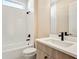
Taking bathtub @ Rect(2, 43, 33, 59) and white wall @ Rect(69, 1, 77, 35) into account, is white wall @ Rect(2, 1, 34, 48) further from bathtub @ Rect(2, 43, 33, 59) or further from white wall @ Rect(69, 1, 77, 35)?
white wall @ Rect(69, 1, 77, 35)

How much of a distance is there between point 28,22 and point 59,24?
1.47m

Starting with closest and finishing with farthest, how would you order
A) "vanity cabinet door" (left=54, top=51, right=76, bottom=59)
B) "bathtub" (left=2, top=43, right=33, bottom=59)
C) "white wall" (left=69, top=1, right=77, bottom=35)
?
"vanity cabinet door" (left=54, top=51, right=76, bottom=59) → "white wall" (left=69, top=1, right=77, bottom=35) → "bathtub" (left=2, top=43, right=33, bottom=59)

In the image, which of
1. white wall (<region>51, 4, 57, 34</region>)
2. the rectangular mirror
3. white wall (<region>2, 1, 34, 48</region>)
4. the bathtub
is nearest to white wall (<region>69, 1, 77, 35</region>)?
the rectangular mirror

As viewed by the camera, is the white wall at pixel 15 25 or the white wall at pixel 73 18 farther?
the white wall at pixel 15 25

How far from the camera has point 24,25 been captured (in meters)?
3.18

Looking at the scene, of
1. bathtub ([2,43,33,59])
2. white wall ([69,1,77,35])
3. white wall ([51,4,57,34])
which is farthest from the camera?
bathtub ([2,43,33,59])

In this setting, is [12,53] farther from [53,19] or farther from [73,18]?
[73,18]

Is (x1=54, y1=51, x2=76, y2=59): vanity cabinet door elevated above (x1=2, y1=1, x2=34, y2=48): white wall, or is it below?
below

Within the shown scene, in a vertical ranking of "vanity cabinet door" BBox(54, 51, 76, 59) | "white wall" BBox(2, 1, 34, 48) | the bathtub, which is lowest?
the bathtub

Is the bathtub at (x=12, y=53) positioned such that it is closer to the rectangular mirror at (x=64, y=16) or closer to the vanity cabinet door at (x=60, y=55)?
the rectangular mirror at (x=64, y=16)

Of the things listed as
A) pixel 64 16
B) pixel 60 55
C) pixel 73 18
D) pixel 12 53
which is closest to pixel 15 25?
pixel 12 53

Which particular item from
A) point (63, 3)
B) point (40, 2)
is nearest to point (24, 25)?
point (40, 2)

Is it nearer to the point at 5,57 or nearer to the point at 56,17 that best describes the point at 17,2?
the point at 56,17

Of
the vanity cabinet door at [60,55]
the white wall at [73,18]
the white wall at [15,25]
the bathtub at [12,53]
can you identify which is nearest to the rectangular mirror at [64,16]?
the white wall at [73,18]
